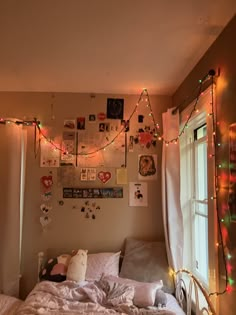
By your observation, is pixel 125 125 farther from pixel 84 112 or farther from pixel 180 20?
pixel 180 20

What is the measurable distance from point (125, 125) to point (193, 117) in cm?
92

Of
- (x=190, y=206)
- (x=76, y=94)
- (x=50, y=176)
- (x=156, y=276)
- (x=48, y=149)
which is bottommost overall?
(x=156, y=276)

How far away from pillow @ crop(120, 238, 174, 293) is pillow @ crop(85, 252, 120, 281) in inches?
3.2

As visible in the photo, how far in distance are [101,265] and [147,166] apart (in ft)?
3.73

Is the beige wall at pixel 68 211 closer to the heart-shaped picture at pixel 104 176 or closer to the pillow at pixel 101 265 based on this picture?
the heart-shaped picture at pixel 104 176

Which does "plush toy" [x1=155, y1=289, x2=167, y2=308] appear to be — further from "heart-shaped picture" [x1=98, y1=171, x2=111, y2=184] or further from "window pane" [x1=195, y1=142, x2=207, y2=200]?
"heart-shaped picture" [x1=98, y1=171, x2=111, y2=184]

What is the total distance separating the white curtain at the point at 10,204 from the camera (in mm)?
3080

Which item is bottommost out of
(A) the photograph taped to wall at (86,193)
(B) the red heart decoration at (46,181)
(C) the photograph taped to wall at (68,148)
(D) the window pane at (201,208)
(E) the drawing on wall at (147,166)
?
(D) the window pane at (201,208)

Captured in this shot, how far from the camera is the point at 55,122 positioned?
3348 millimetres

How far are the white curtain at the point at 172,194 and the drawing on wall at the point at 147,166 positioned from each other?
0.26 m

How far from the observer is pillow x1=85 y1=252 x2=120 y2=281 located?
2.91 meters

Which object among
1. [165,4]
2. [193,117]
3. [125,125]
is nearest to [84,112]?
[125,125]

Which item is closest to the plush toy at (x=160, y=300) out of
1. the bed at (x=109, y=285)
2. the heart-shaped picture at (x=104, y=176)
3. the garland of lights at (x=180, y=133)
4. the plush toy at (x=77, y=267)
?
the bed at (x=109, y=285)

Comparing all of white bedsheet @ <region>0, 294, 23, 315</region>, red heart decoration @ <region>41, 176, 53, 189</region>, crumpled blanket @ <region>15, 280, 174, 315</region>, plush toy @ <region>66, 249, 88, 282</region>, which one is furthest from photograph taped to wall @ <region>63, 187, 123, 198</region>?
white bedsheet @ <region>0, 294, 23, 315</region>
